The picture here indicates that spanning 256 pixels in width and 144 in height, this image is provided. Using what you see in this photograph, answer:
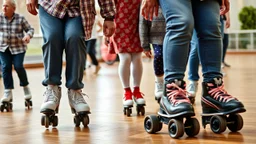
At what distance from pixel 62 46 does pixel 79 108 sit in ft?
1.20

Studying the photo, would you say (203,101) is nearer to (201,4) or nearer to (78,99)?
(201,4)

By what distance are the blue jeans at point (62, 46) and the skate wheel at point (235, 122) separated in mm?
927

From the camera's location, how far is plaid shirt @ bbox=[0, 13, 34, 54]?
4426mm

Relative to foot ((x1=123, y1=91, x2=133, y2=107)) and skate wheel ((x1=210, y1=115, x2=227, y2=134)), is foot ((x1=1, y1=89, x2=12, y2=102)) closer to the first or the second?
foot ((x1=123, y1=91, x2=133, y2=107))

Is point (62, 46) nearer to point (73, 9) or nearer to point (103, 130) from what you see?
point (73, 9)

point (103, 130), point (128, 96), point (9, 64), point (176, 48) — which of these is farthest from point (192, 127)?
point (9, 64)

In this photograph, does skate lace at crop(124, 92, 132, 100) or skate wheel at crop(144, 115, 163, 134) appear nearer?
skate wheel at crop(144, 115, 163, 134)

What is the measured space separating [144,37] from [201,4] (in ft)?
3.74

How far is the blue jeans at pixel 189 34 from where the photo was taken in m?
2.47

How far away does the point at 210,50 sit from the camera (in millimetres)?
2590

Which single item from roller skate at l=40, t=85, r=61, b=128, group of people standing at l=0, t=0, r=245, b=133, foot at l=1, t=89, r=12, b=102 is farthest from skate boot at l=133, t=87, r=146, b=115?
foot at l=1, t=89, r=12, b=102

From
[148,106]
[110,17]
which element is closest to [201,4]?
[110,17]

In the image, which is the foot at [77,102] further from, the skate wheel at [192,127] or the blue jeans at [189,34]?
the skate wheel at [192,127]

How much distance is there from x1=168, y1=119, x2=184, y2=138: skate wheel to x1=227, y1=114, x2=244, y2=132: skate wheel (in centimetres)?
29
